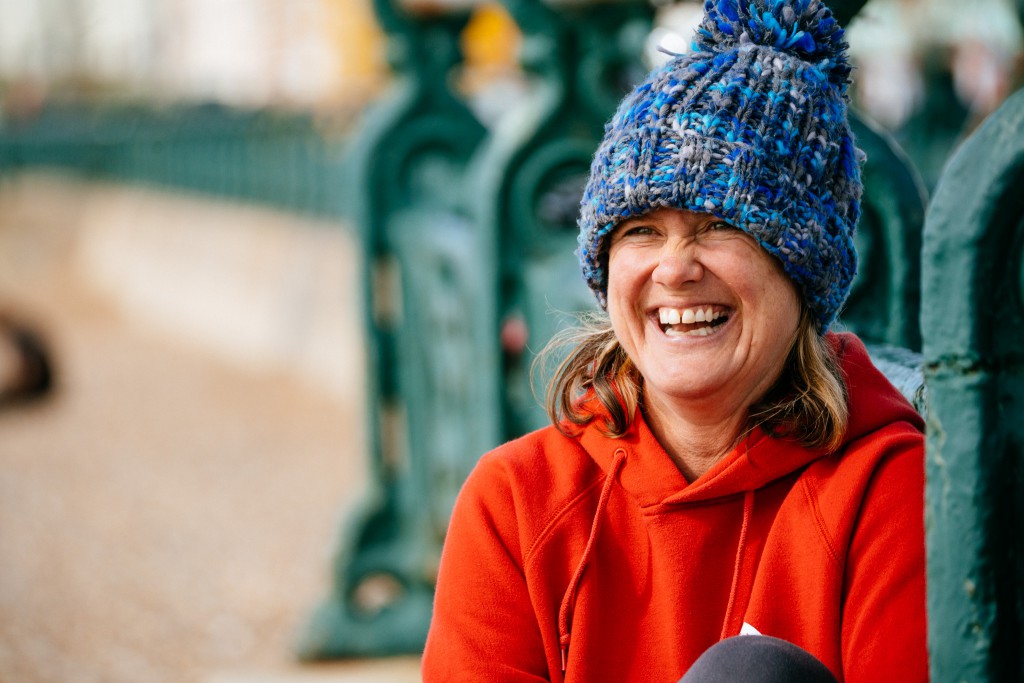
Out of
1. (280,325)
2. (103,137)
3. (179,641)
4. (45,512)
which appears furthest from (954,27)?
(103,137)

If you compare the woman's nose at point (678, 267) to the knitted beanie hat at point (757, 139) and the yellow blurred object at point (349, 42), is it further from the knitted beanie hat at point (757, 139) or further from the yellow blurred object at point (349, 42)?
the yellow blurred object at point (349, 42)

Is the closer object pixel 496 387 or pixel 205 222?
pixel 496 387

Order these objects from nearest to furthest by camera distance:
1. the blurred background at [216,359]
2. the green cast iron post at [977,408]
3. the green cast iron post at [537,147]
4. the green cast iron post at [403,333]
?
the green cast iron post at [977,408]
the green cast iron post at [537,147]
the green cast iron post at [403,333]
the blurred background at [216,359]

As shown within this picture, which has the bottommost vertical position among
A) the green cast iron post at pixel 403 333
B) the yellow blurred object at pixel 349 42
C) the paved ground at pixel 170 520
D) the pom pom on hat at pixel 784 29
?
the paved ground at pixel 170 520

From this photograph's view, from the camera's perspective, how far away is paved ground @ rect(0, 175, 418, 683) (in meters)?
5.74

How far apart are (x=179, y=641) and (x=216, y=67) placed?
58005 millimetres

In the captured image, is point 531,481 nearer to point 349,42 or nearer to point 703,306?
point 703,306

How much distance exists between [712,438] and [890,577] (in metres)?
0.39

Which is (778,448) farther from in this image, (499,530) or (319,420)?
(319,420)

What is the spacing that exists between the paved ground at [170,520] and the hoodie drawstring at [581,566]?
3090 millimetres

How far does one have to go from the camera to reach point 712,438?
2178mm

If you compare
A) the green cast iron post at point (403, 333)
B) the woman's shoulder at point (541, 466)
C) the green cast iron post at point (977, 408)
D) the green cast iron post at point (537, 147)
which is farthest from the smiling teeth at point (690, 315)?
the green cast iron post at point (403, 333)

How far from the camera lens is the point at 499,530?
2127mm

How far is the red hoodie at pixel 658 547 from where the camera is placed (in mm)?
1968
